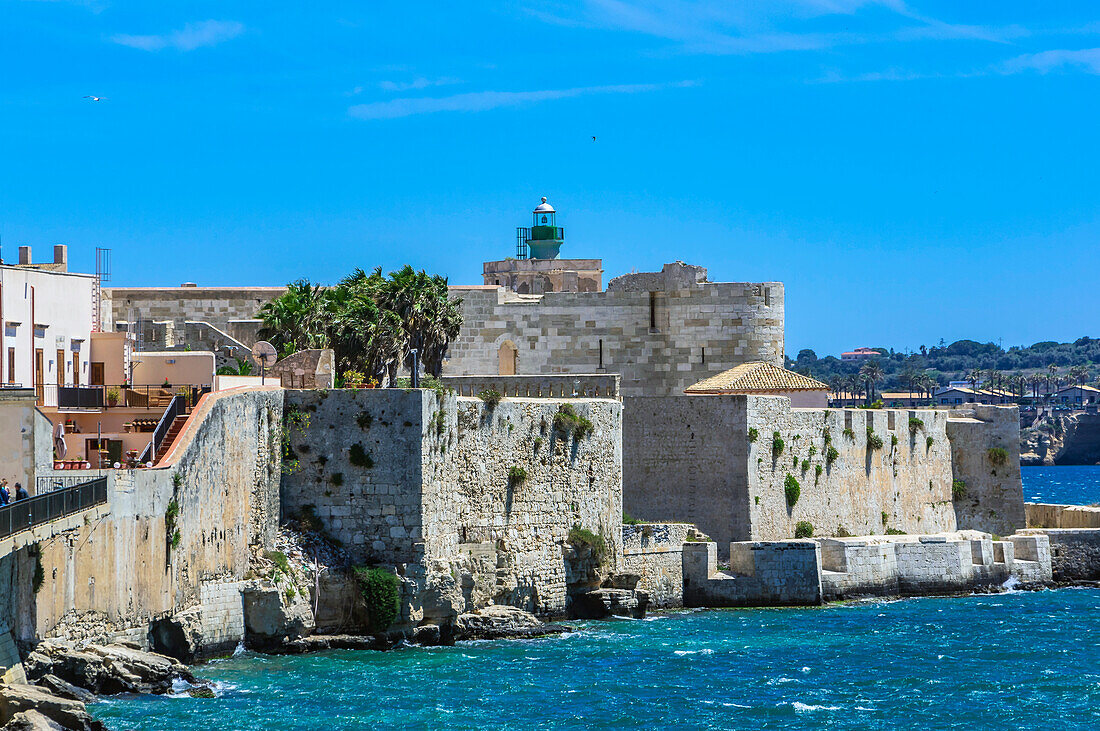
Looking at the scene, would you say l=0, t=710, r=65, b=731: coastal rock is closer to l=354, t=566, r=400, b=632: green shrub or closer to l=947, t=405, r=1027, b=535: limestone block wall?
l=354, t=566, r=400, b=632: green shrub

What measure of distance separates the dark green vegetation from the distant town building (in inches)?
314

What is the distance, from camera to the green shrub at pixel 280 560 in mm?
31062

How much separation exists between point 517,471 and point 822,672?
24.7 ft

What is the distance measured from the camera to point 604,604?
3700cm

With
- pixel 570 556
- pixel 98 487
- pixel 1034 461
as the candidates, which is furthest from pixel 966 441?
pixel 1034 461

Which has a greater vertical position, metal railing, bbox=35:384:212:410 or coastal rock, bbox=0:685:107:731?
metal railing, bbox=35:384:212:410

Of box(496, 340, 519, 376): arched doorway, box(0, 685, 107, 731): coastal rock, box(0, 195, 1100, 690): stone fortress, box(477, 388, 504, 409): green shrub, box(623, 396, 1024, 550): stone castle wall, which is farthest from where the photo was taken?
box(496, 340, 519, 376): arched doorway

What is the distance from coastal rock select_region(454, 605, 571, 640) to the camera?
33500mm

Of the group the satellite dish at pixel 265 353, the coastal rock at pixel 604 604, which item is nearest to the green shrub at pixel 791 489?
the coastal rock at pixel 604 604

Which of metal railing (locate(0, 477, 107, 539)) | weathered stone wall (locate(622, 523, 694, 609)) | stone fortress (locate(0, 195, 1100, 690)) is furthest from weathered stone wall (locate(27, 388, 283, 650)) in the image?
weathered stone wall (locate(622, 523, 694, 609))

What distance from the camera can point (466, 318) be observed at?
4866 cm

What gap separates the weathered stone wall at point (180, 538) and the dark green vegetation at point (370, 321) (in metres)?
6.15

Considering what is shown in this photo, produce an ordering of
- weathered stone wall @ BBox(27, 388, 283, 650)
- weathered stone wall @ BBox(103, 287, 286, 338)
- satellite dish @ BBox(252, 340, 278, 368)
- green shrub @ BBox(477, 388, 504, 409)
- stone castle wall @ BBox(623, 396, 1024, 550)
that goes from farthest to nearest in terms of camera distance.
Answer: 1. weathered stone wall @ BBox(103, 287, 286, 338)
2. stone castle wall @ BBox(623, 396, 1024, 550)
3. satellite dish @ BBox(252, 340, 278, 368)
4. green shrub @ BBox(477, 388, 504, 409)
5. weathered stone wall @ BBox(27, 388, 283, 650)

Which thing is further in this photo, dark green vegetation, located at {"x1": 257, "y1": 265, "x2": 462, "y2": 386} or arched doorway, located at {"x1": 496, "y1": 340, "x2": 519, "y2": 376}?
arched doorway, located at {"x1": 496, "y1": 340, "x2": 519, "y2": 376}
